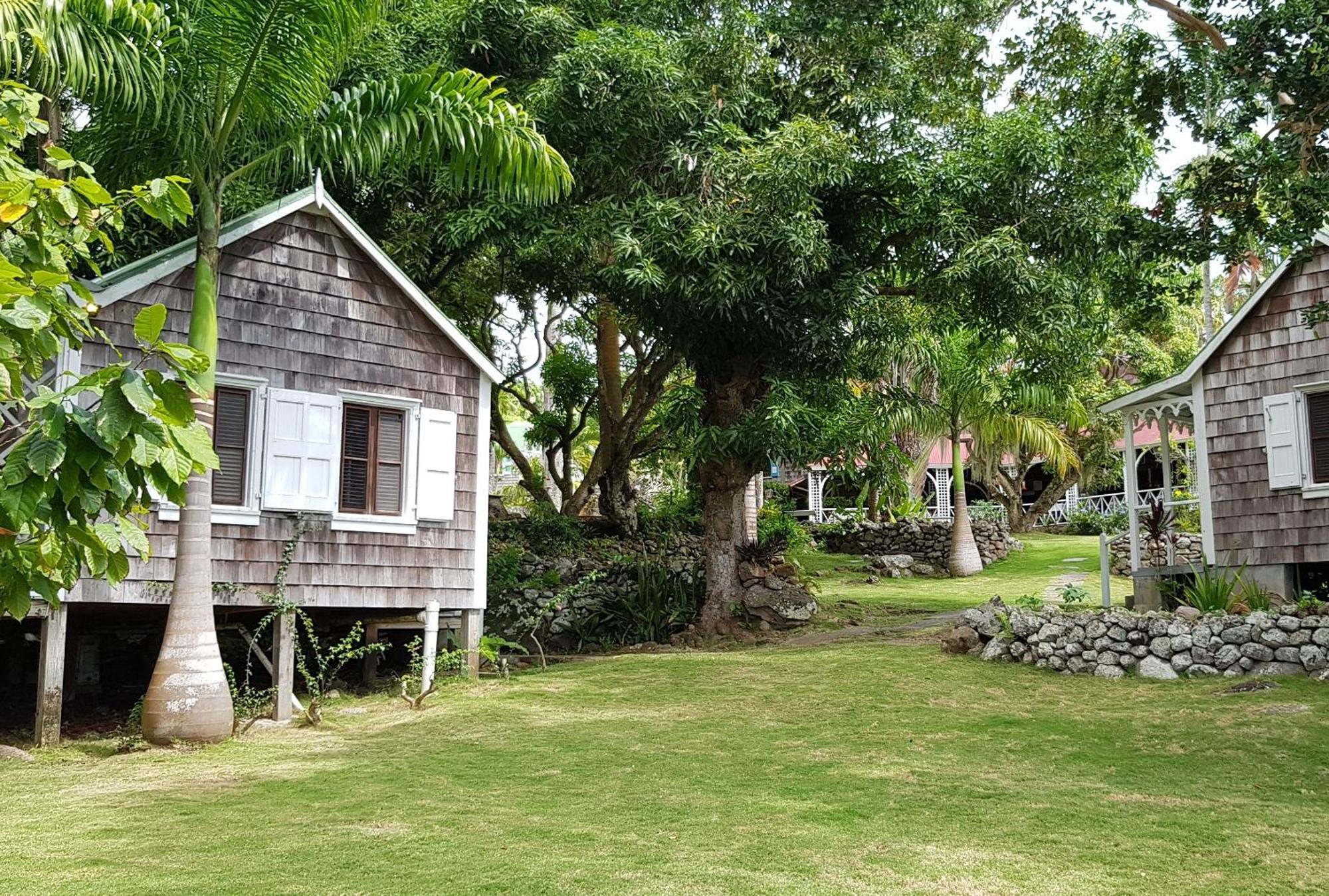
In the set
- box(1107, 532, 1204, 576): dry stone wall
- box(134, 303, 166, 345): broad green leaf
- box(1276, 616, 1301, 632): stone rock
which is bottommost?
box(1276, 616, 1301, 632): stone rock

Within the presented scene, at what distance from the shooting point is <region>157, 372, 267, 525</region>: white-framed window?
1134 centimetres

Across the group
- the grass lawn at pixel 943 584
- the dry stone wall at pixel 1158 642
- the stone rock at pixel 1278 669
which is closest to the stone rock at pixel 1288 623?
the dry stone wall at pixel 1158 642

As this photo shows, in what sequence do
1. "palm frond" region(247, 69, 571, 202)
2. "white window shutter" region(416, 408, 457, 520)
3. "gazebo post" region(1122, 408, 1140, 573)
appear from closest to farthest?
"palm frond" region(247, 69, 571, 202), "white window shutter" region(416, 408, 457, 520), "gazebo post" region(1122, 408, 1140, 573)

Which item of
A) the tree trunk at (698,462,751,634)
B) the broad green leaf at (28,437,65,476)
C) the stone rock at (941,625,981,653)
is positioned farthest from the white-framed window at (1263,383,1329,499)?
the broad green leaf at (28,437,65,476)

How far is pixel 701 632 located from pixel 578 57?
27.5ft

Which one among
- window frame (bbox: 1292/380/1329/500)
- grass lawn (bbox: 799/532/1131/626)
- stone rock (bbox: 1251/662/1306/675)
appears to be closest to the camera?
stone rock (bbox: 1251/662/1306/675)

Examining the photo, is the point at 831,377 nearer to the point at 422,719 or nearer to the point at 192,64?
the point at 422,719

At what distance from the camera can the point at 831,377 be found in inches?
653

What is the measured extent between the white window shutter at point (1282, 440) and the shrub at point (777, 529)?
9.16 meters

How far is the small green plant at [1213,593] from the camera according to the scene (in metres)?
12.9

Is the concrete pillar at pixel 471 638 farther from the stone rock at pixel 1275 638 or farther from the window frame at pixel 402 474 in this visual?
the stone rock at pixel 1275 638

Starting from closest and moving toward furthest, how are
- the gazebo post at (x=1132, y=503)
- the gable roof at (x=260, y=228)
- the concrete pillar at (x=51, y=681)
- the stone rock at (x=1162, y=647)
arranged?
the concrete pillar at (x=51, y=681) → the gable roof at (x=260, y=228) → the stone rock at (x=1162, y=647) → the gazebo post at (x=1132, y=503)

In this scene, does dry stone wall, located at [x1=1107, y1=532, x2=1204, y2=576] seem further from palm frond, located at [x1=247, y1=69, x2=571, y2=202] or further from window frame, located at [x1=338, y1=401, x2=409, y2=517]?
palm frond, located at [x1=247, y1=69, x2=571, y2=202]

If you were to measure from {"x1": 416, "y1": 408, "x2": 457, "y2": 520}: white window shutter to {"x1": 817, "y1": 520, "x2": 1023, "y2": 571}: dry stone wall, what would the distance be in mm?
14763
